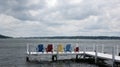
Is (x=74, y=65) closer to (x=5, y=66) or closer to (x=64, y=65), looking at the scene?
(x=64, y=65)

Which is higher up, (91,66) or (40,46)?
(40,46)

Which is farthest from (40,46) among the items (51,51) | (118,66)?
(118,66)

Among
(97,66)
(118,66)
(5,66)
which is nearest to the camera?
(118,66)

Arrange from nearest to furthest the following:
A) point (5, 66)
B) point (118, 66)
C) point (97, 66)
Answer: point (118, 66) < point (97, 66) < point (5, 66)

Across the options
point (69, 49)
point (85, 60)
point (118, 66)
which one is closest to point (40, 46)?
point (69, 49)

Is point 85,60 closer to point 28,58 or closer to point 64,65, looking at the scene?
point 64,65

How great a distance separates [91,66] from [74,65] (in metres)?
1.94

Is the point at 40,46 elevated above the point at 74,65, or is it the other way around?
the point at 40,46

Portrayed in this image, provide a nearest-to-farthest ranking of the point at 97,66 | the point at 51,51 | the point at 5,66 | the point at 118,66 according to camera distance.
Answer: the point at 118,66
the point at 97,66
the point at 5,66
the point at 51,51

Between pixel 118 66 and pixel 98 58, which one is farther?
pixel 98 58

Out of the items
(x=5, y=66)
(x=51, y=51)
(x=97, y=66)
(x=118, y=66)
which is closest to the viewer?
(x=118, y=66)

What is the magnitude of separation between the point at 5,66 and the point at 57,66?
5.51 meters

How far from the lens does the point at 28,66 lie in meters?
27.0

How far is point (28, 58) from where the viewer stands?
3067 cm
